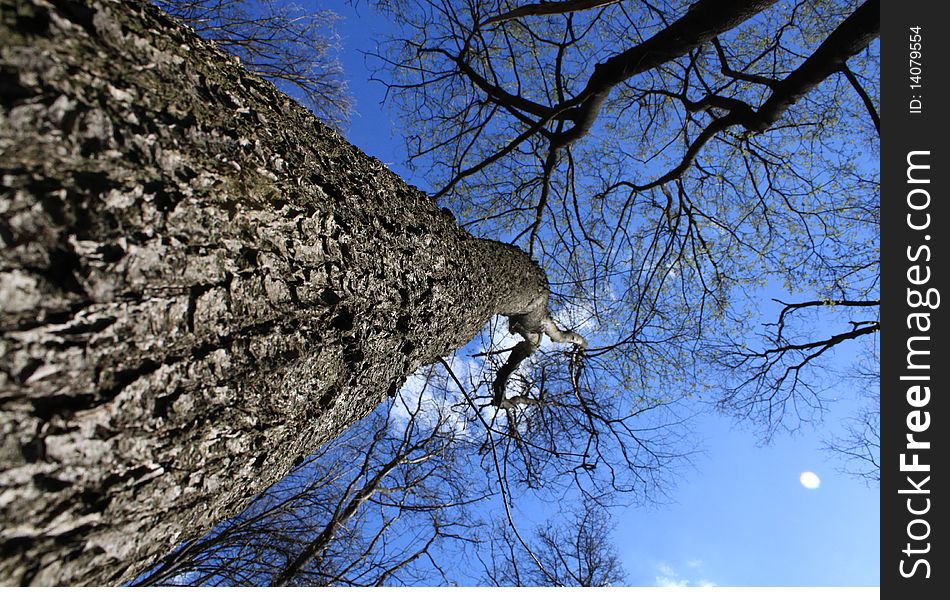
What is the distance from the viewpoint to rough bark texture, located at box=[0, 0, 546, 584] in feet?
2.00

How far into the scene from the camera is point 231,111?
3.21 feet

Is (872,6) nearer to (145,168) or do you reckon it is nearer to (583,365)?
(145,168)

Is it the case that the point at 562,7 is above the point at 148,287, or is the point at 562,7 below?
above

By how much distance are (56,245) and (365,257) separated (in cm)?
72

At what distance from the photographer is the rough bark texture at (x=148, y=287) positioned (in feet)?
2.00

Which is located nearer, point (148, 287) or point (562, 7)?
point (148, 287)

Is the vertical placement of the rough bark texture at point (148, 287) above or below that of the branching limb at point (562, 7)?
below

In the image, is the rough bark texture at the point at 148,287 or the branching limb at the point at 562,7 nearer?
the rough bark texture at the point at 148,287

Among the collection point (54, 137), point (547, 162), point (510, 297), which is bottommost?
point (54, 137)

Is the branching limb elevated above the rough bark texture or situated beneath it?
elevated above

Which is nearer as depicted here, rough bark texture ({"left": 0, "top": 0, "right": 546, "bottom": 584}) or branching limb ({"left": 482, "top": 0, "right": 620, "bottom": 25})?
rough bark texture ({"left": 0, "top": 0, "right": 546, "bottom": 584})

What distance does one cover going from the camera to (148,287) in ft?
2.44
